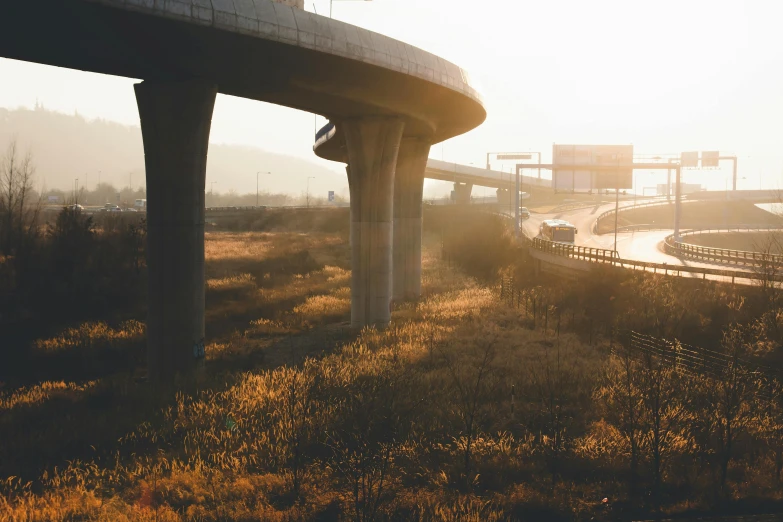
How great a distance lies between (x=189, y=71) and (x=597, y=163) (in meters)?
55.7

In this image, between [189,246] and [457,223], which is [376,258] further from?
[457,223]

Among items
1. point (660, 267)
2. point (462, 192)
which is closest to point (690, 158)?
point (462, 192)

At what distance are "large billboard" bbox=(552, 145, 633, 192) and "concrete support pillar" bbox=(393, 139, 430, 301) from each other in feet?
104

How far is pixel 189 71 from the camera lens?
19.4 meters

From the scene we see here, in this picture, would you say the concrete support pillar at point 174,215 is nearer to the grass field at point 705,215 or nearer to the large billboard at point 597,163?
the large billboard at point 597,163

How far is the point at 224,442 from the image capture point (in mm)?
13836

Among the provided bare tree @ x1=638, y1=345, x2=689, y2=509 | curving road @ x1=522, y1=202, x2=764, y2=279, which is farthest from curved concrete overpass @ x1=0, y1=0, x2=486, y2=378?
curving road @ x1=522, y1=202, x2=764, y2=279

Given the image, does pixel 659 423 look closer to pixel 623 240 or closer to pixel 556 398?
pixel 556 398

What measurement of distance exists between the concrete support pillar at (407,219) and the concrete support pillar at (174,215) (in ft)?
65.8

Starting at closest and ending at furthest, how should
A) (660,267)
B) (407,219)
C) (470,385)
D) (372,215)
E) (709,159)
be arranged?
(470,385), (372,215), (660,267), (407,219), (709,159)

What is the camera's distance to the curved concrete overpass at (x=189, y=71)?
1606 cm

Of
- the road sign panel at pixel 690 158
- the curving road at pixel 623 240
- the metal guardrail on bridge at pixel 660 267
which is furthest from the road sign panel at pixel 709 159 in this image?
the metal guardrail on bridge at pixel 660 267

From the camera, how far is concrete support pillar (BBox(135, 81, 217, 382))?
19.2 metres

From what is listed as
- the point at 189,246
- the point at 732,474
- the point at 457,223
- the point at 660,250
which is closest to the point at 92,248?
the point at 189,246
